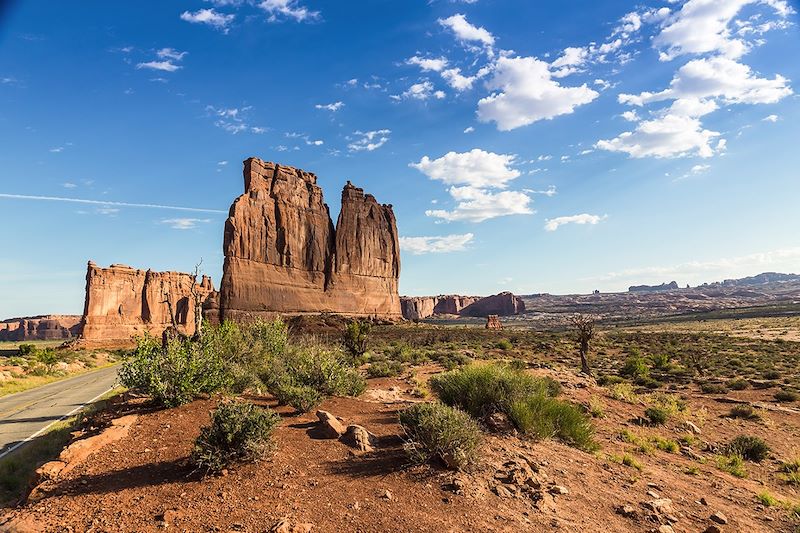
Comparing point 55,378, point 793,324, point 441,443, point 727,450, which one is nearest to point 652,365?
point 727,450

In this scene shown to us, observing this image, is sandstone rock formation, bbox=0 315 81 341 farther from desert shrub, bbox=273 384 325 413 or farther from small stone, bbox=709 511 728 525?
small stone, bbox=709 511 728 525

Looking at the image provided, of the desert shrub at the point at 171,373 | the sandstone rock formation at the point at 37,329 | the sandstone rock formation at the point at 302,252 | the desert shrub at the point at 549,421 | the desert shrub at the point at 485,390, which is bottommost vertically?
the sandstone rock formation at the point at 37,329

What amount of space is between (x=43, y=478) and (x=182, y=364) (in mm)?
3717

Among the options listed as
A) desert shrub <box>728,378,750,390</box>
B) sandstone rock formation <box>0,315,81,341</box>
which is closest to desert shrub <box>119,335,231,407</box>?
desert shrub <box>728,378,750,390</box>

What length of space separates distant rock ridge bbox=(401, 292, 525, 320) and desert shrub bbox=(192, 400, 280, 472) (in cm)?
15958

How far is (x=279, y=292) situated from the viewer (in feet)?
243

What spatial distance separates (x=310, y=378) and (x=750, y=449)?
11.8m

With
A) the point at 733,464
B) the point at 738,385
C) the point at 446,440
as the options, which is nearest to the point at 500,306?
the point at 738,385

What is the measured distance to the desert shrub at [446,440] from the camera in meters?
6.55

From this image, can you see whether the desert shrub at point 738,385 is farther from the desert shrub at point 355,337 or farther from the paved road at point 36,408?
the paved road at point 36,408

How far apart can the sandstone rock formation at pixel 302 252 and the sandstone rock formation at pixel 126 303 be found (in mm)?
15400

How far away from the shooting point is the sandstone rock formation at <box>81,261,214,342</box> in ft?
289

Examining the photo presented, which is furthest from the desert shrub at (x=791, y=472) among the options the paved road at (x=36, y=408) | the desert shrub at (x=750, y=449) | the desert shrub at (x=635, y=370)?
the paved road at (x=36, y=408)

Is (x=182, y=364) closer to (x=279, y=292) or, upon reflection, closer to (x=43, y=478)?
(x=43, y=478)
